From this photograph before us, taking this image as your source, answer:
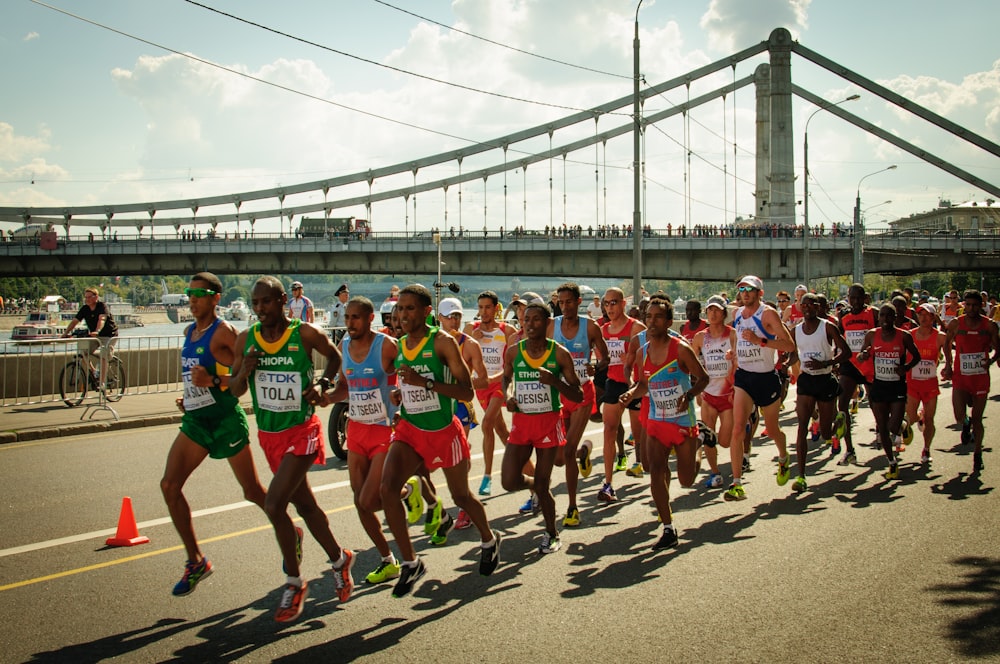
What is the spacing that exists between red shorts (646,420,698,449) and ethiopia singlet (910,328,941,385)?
5.02 m

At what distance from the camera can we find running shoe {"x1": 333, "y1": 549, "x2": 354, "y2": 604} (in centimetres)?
543

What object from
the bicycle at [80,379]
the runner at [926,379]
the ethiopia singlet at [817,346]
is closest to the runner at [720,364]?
the ethiopia singlet at [817,346]

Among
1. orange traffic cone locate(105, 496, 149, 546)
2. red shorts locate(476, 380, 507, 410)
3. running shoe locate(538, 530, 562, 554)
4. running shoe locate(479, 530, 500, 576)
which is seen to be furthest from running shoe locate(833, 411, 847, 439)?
orange traffic cone locate(105, 496, 149, 546)

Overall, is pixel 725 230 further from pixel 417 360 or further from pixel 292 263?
pixel 417 360

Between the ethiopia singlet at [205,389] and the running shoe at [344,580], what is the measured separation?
1.27 metres

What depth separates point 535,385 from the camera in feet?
22.2

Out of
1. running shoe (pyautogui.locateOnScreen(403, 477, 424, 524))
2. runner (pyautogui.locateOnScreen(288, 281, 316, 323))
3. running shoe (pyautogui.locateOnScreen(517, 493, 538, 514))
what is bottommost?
running shoe (pyautogui.locateOnScreen(517, 493, 538, 514))

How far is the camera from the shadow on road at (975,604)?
4.67m

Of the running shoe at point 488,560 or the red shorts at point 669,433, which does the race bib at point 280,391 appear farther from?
the red shorts at point 669,433

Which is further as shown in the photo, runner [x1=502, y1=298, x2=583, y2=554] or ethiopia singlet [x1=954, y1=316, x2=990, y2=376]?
ethiopia singlet [x1=954, y1=316, x2=990, y2=376]

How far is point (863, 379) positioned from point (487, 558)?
23.6 ft

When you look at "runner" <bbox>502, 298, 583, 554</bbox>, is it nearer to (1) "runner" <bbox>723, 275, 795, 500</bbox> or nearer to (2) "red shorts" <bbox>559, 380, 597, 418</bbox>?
(2) "red shorts" <bbox>559, 380, 597, 418</bbox>

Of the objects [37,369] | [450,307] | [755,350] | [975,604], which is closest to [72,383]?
[37,369]

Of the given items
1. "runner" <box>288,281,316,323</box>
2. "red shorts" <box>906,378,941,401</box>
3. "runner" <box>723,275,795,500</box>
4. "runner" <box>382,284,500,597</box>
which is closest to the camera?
"runner" <box>382,284,500,597</box>
